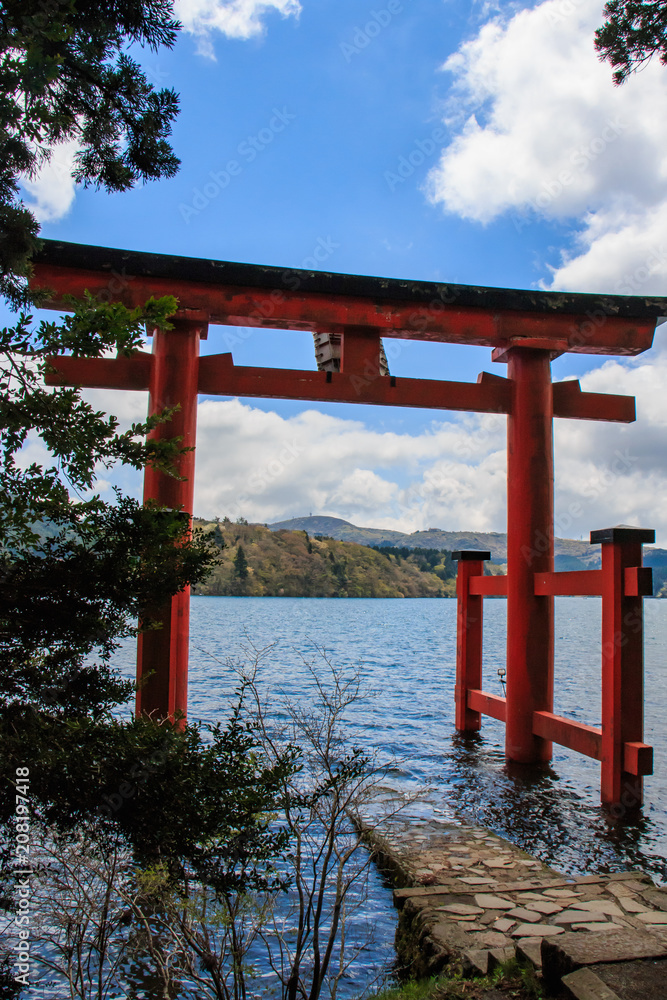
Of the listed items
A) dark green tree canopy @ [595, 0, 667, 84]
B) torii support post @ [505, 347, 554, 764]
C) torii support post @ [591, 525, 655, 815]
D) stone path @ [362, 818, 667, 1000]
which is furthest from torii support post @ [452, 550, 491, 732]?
dark green tree canopy @ [595, 0, 667, 84]

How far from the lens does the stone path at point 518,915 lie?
2516 mm

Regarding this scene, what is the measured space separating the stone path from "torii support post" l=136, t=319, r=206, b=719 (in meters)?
1.85

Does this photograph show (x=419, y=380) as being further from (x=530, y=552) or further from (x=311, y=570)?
(x=311, y=570)

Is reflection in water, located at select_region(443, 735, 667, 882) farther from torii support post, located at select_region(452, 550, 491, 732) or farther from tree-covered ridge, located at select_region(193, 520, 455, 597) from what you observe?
tree-covered ridge, located at select_region(193, 520, 455, 597)

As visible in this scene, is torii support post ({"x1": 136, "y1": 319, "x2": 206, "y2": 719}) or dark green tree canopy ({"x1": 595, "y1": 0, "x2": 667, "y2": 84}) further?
torii support post ({"x1": 136, "y1": 319, "x2": 206, "y2": 719})

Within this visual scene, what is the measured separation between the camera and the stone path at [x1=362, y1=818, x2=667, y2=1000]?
2516 millimetres

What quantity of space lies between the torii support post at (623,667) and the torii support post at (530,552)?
80cm

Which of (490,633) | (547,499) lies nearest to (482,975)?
(547,499)

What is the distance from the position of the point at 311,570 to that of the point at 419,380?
3038 inches

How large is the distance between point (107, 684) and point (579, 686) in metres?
17.4

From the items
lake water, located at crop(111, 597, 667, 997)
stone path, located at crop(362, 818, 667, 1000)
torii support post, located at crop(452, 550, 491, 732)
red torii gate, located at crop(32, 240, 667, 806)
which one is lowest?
lake water, located at crop(111, 597, 667, 997)

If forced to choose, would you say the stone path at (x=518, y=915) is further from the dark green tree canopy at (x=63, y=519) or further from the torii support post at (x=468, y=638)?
the torii support post at (x=468, y=638)

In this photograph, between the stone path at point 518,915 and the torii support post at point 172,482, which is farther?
the torii support post at point 172,482

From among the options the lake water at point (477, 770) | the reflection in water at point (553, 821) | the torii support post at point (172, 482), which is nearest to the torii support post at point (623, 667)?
the reflection in water at point (553, 821)
